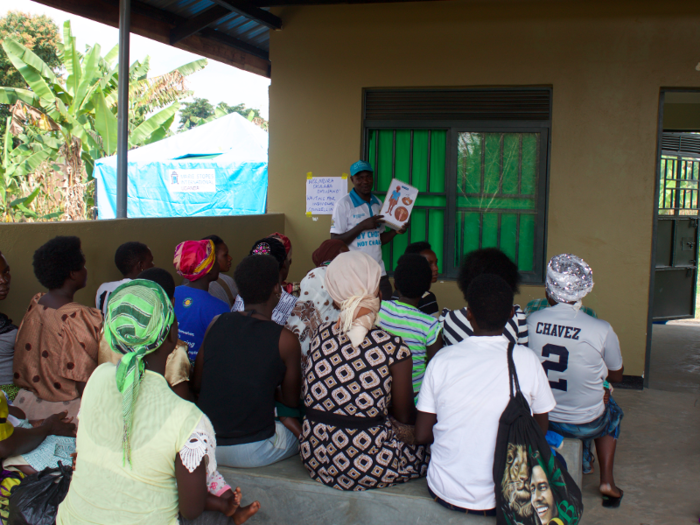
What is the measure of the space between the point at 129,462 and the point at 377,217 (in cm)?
358

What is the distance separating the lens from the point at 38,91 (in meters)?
10.1

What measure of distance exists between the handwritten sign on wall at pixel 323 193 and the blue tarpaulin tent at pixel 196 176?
14.7 feet

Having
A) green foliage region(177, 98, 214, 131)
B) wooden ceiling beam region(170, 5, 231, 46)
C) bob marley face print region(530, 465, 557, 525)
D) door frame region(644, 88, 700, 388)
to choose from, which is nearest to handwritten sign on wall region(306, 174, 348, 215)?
wooden ceiling beam region(170, 5, 231, 46)

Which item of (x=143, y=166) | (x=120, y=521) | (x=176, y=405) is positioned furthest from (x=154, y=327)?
(x=143, y=166)

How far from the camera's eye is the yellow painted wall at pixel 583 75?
4.84 m

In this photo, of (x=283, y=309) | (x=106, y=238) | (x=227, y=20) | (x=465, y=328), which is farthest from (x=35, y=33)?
(x=465, y=328)

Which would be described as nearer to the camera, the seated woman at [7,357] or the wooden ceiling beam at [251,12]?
the seated woman at [7,357]

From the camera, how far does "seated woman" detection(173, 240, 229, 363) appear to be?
3.02 meters

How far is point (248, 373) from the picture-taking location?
229 cm

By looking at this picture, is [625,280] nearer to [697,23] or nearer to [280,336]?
[697,23]

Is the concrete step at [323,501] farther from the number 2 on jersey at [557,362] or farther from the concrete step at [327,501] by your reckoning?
the number 2 on jersey at [557,362]

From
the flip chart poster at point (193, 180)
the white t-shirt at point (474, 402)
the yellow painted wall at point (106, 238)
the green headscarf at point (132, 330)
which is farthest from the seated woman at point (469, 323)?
the flip chart poster at point (193, 180)

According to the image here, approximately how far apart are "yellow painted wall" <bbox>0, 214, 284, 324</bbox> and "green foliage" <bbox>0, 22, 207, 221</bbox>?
6.25 m

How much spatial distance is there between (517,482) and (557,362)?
1.00 metres
